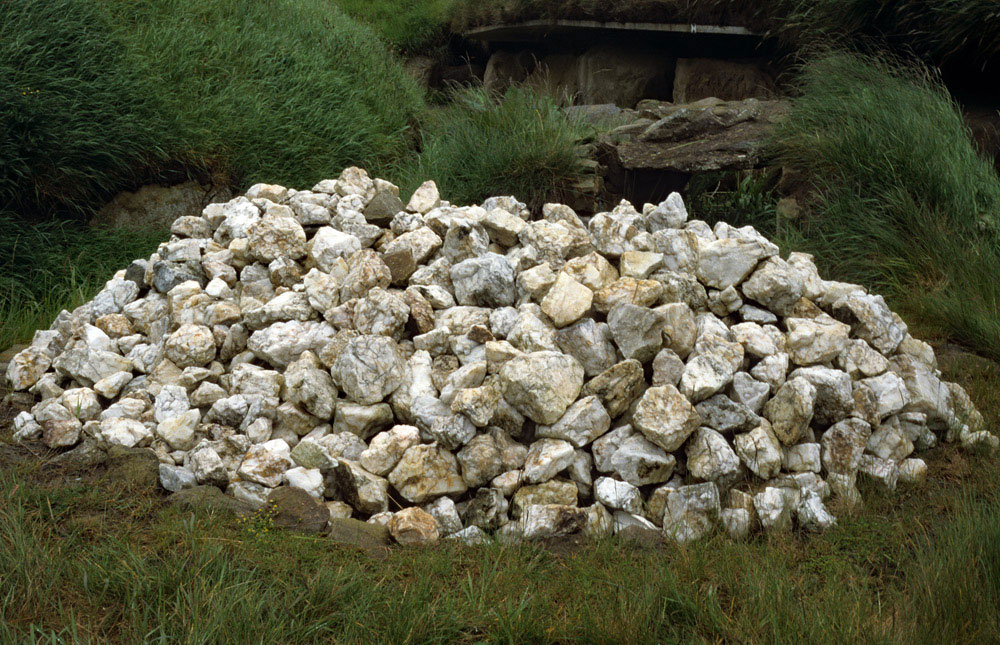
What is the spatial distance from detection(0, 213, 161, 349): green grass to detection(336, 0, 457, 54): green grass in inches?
196

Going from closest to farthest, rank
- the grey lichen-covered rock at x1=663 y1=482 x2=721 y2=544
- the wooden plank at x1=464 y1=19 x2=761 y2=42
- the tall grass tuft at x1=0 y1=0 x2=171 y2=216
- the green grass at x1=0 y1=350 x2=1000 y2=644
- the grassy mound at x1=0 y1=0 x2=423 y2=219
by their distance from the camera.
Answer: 1. the green grass at x1=0 y1=350 x2=1000 y2=644
2. the grey lichen-covered rock at x1=663 y1=482 x2=721 y2=544
3. the tall grass tuft at x1=0 y1=0 x2=171 y2=216
4. the grassy mound at x1=0 y1=0 x2=423 y2=219
5. the wooden plank at x1=464 y1=19 x2=761 y2=42

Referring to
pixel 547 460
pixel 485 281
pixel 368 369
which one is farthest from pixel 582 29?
pixel 547 460

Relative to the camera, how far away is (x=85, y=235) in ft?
16.7

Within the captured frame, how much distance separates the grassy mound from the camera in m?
4.90

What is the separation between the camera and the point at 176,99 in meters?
5.54

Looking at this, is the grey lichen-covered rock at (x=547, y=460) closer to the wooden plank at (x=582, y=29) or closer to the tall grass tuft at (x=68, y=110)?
the tall grass tuft at (x=68, y=110)

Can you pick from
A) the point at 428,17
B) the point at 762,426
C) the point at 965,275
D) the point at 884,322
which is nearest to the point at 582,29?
the point at 428,17

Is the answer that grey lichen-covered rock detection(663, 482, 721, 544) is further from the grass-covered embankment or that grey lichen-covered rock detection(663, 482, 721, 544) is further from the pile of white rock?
the grass-covered embankment

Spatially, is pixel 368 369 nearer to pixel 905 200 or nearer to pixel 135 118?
pixel 905 200

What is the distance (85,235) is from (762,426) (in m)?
4.19

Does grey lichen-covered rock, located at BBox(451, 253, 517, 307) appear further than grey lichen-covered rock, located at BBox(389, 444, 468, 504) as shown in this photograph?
Yes

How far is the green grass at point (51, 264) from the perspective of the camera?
14.8 feet

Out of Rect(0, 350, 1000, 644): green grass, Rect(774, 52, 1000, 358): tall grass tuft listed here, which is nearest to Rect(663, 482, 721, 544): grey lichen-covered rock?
Rect(0, 350, 1000, 644): green grass

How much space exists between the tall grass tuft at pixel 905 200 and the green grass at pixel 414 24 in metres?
5.44
